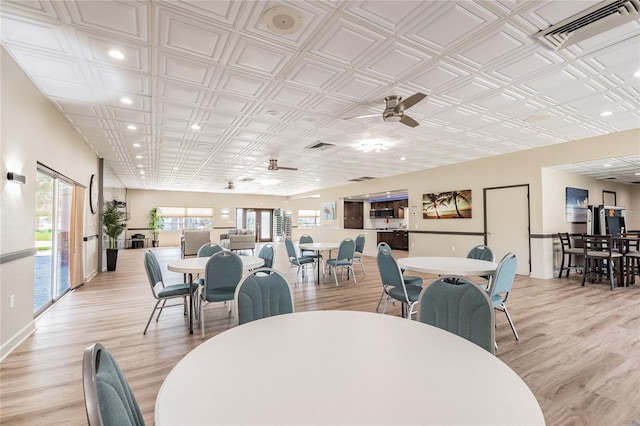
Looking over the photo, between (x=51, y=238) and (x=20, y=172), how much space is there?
2.01 metres

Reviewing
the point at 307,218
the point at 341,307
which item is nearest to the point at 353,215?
the point at 307,218

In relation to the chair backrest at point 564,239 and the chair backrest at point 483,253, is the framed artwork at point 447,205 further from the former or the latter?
the chair backrest at point 483,253

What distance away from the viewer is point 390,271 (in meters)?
3.33

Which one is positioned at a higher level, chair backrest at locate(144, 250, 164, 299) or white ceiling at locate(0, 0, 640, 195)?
white ceiling at locate(0, 0, 640, 195)

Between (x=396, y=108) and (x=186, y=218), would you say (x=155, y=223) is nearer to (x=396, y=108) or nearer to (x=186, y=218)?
(x=186, y=218)

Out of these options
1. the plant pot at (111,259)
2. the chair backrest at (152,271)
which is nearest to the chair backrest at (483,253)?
the chair backrest at (152,271)

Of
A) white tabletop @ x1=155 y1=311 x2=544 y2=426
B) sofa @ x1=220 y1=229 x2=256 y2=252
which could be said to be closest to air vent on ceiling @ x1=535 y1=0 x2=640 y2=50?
white tabletop @ x1=155 y1=311 x2=544 y2=426

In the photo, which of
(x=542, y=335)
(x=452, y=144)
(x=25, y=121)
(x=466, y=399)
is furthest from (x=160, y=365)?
(x=452, y=144)

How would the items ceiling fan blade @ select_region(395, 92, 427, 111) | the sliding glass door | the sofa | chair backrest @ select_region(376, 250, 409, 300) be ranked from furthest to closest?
the sofa → the sliding glass door → ceiling fan blade @ select_region(395, 92, 427, 111) → chair backrest @ select_region(376, 250, 409, 300)

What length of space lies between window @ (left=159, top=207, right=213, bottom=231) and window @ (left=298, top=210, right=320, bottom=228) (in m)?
5.43

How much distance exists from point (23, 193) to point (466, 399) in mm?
4568

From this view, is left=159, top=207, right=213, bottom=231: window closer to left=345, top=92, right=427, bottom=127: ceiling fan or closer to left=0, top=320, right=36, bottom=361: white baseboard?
left=0, top=320, right=36, bottom=361: white baseboard

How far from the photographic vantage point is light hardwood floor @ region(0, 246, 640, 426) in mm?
2100

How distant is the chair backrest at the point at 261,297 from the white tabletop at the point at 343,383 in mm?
485
